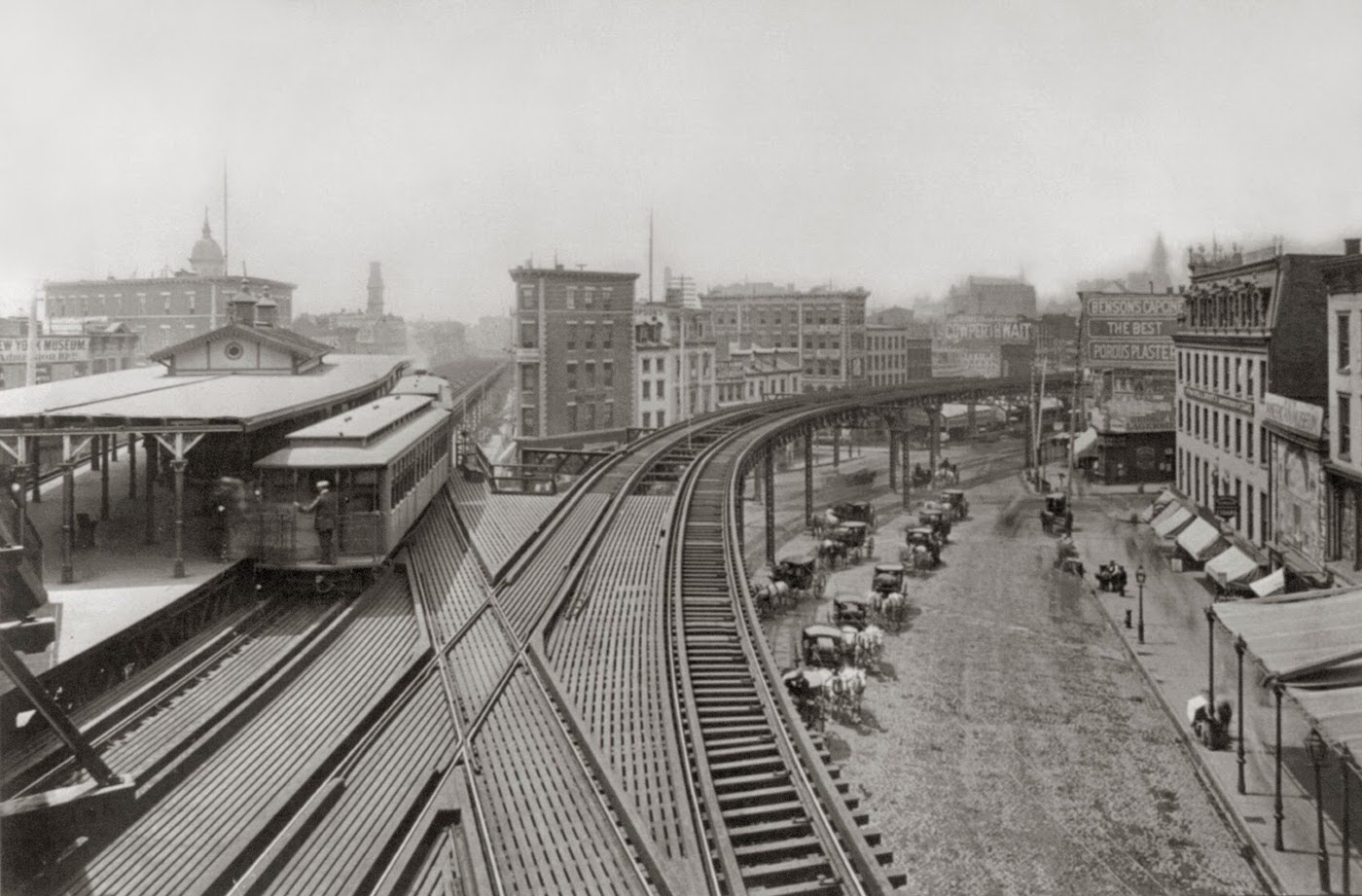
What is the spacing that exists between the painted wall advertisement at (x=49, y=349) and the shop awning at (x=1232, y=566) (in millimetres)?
76454

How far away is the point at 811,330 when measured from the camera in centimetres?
12138

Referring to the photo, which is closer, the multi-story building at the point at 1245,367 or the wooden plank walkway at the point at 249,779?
the wooden plank walkway at the point at 249,779

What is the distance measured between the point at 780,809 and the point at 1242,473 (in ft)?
113

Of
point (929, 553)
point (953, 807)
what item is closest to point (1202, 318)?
point (929, 553)

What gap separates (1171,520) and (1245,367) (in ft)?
28.0

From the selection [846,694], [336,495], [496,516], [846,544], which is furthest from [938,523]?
[336,495]

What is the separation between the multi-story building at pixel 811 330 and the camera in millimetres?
121062

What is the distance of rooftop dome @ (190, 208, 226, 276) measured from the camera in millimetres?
127875

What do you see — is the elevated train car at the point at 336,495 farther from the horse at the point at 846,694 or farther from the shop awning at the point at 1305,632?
the shop awning at the point at 1305,632

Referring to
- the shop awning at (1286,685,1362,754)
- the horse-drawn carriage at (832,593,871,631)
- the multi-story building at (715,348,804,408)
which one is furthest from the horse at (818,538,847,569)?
the multi-story building at (715,348,804,408)

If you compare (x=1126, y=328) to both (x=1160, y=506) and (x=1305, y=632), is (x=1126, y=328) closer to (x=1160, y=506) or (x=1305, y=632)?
(x=1160, y=506)

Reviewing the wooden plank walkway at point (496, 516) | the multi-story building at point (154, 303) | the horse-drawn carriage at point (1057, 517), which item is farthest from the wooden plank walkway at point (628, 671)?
the multi-story building at point (154, 303)

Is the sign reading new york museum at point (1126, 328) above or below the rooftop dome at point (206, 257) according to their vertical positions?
below

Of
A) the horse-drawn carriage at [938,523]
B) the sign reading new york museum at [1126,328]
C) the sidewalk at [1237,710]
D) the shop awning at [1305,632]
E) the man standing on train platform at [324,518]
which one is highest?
the sign reading new york museum at [1126,328]
